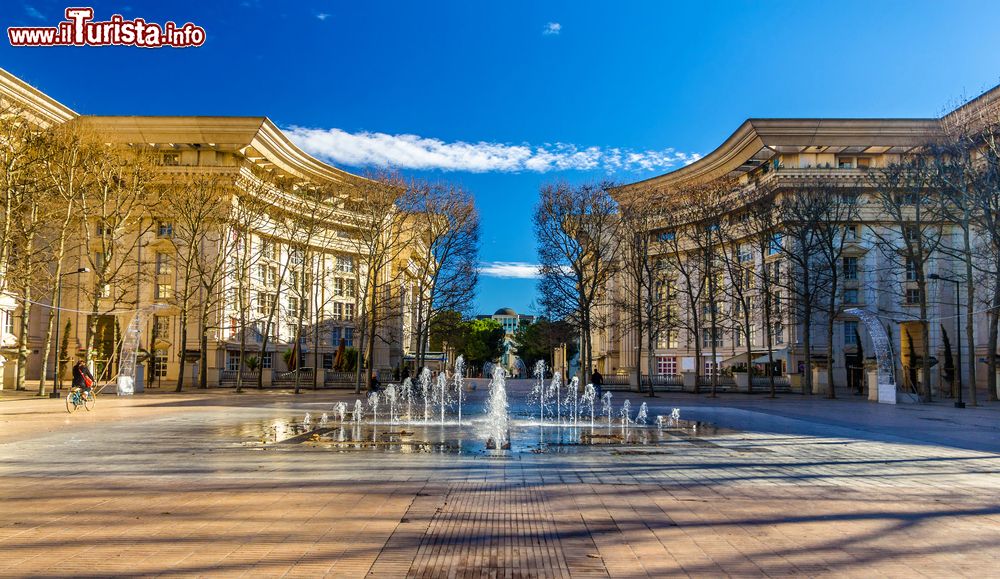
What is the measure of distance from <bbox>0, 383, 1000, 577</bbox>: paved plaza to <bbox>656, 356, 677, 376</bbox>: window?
51.8m

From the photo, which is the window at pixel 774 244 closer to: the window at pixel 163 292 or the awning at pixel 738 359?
the awning at pixel 738 359

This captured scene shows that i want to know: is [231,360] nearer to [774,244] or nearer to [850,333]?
[774,244]

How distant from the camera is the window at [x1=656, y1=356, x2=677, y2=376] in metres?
65.8

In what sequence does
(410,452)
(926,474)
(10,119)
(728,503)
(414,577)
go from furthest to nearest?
(10,119)
(410,452)
(926,474)
(728,503)
(414,577)

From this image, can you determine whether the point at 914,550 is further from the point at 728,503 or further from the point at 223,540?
the point at 223,540

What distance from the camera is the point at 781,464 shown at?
11336mm

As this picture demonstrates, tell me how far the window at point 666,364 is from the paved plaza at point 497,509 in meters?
51.8

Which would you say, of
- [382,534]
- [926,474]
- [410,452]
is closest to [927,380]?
[926,474]

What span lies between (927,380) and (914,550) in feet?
105

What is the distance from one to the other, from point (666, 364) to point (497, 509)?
60.9m

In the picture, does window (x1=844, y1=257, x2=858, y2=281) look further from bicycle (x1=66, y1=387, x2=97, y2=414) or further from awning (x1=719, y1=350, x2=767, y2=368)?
bicycle (x1=66, y1=387, x2=97, y2=414)

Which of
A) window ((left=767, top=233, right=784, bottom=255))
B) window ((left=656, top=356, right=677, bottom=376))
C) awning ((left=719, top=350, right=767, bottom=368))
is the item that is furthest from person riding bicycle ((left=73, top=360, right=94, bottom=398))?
window ((left=656, top=356, right=677, bottom=376))

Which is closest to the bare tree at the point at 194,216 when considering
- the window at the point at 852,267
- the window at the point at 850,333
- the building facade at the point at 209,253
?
the building facade at the point at 209,253

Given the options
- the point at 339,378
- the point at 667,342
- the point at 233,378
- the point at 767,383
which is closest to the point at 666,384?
the point at 767,383
